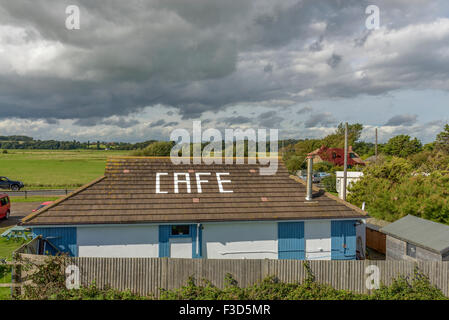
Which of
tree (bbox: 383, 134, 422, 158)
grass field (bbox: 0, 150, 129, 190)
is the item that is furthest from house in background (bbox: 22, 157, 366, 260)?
tree (bbox: 383, 134, 422, 158)

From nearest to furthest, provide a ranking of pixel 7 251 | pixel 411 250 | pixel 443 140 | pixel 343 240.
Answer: pixel 411 250, pixel 343 240, pixel 7 251, pixel 443 140

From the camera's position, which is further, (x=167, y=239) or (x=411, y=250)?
(x=411, y=250)

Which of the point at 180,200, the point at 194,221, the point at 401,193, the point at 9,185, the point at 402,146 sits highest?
the point at 402,146

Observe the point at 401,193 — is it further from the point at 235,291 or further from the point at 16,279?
the point at 16,279

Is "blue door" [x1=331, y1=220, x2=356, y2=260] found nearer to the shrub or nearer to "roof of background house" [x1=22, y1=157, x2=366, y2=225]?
"roof of background house" [x1=22, y1=157, x2=366, y2=225]

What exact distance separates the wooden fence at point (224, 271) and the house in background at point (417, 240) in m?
1.21

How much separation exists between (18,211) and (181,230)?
2040cm

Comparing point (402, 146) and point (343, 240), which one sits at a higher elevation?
point (402, 146)

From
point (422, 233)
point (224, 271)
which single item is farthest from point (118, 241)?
point (422, 233)

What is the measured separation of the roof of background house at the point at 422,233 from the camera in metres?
11.0

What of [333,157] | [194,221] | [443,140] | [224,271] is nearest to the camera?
[224,271]

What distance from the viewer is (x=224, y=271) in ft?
31.7

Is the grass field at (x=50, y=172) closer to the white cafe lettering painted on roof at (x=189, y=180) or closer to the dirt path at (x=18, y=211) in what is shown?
the white cafe lettering painted on roof at (x=189, y=180)
